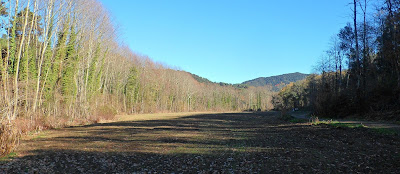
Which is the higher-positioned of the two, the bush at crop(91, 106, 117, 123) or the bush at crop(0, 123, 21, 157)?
the bush at crop(0, 123, 21, 157)

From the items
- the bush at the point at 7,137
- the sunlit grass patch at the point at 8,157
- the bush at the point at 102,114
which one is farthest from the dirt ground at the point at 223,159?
the bush at the point at 102,114

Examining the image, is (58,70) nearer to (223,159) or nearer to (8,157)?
(8,157)

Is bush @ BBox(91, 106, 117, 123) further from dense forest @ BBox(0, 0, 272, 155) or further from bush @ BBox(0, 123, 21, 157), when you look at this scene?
bush @ BBox(0, 123, 21, 157)

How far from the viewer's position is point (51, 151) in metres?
11.2

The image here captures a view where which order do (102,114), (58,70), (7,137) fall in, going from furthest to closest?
(102,114) → (58,70) → (7,137)

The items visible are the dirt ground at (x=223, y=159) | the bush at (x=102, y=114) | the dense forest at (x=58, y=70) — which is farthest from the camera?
the bush at (x=102, y=114)

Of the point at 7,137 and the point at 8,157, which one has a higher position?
the point at 7,137

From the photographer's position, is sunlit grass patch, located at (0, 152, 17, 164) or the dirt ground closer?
the dirt ground

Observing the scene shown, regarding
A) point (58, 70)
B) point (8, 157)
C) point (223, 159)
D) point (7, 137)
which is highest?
point (58, 70)

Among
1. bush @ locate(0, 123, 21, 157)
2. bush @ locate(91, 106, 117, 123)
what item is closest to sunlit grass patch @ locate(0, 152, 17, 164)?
bush @ locate(0, 123, 21, 157)

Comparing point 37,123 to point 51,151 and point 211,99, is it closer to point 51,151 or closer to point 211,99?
point 51,151

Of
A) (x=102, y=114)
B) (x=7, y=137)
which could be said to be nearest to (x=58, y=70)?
(x=102, y=114)

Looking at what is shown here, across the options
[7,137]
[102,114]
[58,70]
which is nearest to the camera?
[7,137]

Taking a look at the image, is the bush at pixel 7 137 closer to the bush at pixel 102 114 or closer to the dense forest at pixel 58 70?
the dense forest at pixel 58 70
